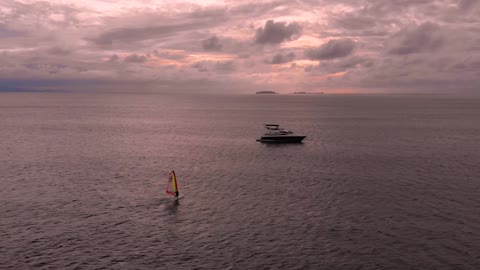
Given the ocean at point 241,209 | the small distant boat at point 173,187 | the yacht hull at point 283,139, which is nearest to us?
the ocean at point 241,209

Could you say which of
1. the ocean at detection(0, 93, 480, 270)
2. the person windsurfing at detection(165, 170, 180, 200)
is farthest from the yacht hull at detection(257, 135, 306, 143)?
the person windsurfing at detection(165, 170, 180, 200)

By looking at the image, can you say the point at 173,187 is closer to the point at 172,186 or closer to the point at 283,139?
the point at 172,186

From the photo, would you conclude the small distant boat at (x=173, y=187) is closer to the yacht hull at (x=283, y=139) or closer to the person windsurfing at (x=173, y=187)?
the person windsurfing at (x=173, y=187)

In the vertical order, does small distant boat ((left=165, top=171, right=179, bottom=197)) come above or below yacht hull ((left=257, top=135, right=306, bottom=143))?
below

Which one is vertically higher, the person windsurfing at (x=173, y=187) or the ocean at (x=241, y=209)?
the person windsurfing at (x=173, y=187)

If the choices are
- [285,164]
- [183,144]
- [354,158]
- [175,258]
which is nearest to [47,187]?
[175,258]

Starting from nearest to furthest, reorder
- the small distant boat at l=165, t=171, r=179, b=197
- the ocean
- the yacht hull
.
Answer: the ocean → the small distant boat at l=165, t=171, r=179, b=197 → the yacht hull

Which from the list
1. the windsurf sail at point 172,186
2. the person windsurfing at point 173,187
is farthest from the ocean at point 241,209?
the windsurf sail at point 172,186

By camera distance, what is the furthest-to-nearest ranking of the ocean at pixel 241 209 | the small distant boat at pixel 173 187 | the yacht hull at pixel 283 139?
the yacht hull at pixel 283 139 → the small distant boat at pixel 173 187 → the ocean at pixel 241 209

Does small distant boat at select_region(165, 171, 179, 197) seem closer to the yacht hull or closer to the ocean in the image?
the ocean

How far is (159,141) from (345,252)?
305ft

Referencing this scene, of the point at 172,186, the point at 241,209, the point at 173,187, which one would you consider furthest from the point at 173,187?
the point at 241,209

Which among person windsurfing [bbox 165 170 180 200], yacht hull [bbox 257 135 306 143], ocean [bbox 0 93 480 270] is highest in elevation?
yacht hull [bbox 257 135 306 143]

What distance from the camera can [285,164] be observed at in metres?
86.8
